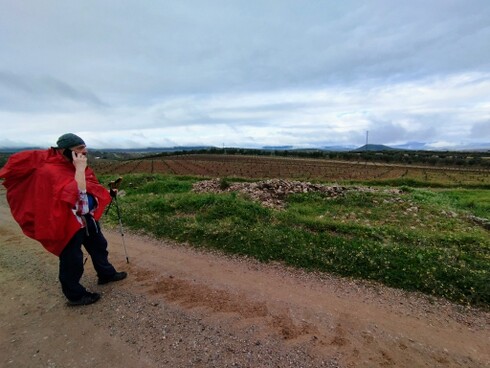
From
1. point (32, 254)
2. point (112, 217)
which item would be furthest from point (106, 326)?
point (112, 217)

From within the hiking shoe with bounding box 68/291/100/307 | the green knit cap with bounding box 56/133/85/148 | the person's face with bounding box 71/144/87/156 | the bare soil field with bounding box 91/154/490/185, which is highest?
the green knit cap with bounding box 56/133/85/148

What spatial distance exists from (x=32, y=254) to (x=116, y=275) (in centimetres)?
254

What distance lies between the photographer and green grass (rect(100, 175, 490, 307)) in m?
4.87

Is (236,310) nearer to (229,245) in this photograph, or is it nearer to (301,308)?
(301,308)

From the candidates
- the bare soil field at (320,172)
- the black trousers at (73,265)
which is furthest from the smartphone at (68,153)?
the bare soil field at (320,172)

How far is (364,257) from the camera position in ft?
17.7

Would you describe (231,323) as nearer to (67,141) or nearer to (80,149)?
(80,149)

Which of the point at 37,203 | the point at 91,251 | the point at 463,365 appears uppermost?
the point at 37,203

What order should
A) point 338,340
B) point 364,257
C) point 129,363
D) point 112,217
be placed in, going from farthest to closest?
point 112,217 → point 364,257 → point 338,340 → point 129,363

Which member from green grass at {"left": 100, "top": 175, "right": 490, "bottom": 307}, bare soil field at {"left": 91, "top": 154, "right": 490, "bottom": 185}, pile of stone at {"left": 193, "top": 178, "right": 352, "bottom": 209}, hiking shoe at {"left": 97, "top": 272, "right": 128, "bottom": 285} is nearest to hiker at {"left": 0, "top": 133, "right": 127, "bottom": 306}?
hiking shoe at {"left": 97, "top": 272, "right": 128, "bottom": 285}

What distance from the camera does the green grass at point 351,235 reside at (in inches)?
192

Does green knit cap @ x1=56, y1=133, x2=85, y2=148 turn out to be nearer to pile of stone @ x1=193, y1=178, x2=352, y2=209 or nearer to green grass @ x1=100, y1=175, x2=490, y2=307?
green grass @ x1=100, y1=175, x2=490, y2=307

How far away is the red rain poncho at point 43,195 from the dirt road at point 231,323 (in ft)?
3.60

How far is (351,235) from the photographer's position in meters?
6.83
